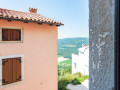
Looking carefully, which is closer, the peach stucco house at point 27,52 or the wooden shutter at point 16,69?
the peach stucco house at point 27,52

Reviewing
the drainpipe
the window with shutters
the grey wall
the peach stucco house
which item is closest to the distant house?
the peach stucco house

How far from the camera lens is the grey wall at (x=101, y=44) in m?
0.62

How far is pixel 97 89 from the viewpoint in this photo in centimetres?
69

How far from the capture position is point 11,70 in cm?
507

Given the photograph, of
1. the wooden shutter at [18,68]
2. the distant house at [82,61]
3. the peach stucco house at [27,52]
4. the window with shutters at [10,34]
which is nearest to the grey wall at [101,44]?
the peach stucco house at [27,52]

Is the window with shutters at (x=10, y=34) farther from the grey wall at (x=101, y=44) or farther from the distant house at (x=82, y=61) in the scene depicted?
the distant house at (x=82, y=61)

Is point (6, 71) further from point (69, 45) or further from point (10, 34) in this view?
point (69, 45)

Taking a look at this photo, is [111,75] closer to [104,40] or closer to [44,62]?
[104,40]

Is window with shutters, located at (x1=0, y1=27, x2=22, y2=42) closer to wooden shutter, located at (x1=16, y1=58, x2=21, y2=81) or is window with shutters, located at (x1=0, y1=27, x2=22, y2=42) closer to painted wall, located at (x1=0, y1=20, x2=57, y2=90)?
painted wall, located at (x1=0, y1=20, x2=57, y2=90)

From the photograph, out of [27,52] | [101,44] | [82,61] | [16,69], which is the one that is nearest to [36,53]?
[27,52]

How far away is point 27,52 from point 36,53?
0.53 meters

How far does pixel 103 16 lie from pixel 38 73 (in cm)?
592

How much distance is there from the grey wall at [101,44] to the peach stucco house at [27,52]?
4653 mm

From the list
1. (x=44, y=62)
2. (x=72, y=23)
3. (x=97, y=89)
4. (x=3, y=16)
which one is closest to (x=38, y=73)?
(x=44, y=62)
